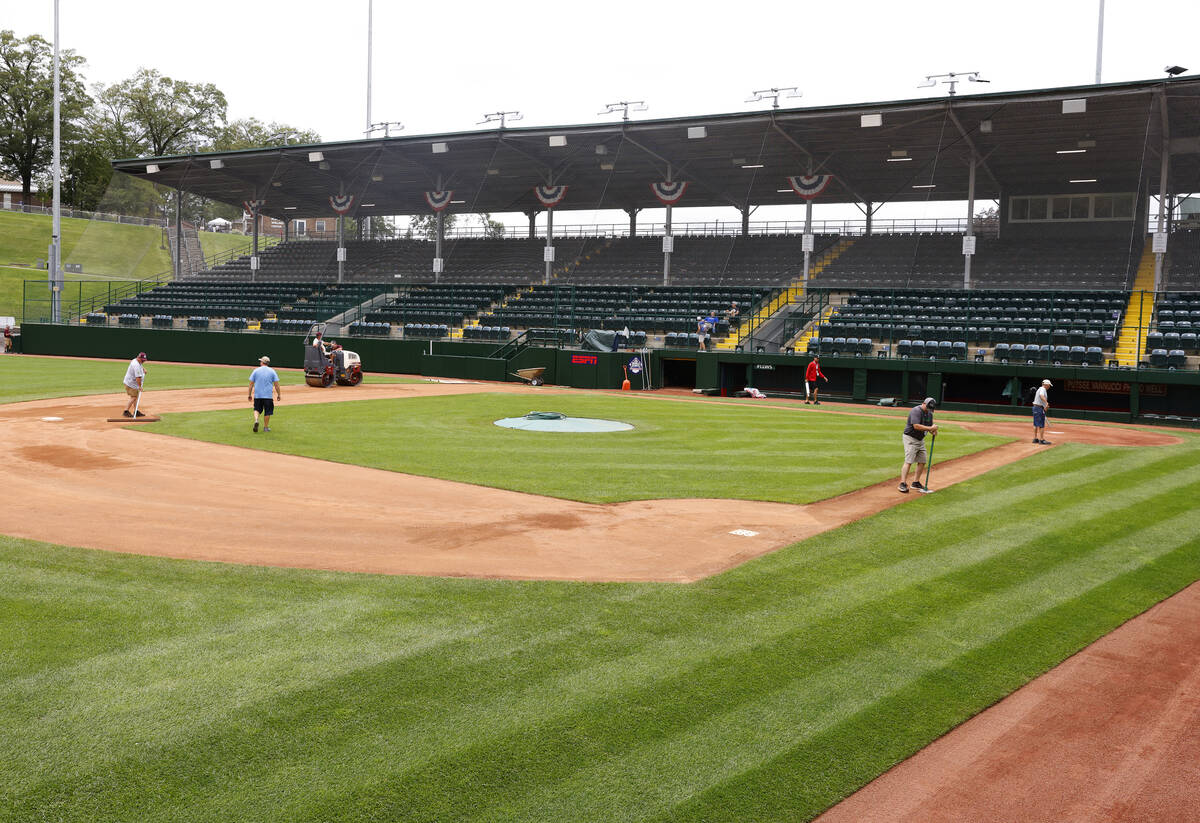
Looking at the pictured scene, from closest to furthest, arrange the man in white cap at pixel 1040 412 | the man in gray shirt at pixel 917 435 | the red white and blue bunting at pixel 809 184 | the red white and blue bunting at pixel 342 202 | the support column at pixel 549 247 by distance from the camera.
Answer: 1. the man in gray shirt at pixel 917 435
2. the man in white cap at pixel 1040 412
3. the red white and blue bunting at pixel 809 184
4. the support column at pixel 549 247
5. the red white and blue bunting at pixel 342 202

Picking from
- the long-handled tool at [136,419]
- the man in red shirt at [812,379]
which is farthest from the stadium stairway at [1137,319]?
the long-handled tool at [136,419]

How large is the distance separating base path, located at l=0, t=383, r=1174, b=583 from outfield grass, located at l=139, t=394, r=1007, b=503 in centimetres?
81

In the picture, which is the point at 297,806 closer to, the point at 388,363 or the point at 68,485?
the point at 68,485

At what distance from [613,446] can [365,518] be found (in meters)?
8.30

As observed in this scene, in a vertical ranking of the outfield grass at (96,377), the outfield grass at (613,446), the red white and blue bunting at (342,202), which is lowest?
the outfield grass at (613,446)

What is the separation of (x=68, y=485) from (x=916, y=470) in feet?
49.6

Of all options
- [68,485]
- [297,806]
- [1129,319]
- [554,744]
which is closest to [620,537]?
[554,744]

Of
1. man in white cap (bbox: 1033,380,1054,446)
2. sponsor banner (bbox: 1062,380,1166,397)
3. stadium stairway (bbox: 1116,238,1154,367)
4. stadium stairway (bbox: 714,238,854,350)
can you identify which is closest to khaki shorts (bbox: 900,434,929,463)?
man in white cap (bbox: 1033,380,1054,446)

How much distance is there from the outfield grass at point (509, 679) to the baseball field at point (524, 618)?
3cm

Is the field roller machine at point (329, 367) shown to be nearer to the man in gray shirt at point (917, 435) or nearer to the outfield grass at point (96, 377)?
the outfield grass at point (96, 377)

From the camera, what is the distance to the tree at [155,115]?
305 feet

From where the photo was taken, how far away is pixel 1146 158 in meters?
38.4

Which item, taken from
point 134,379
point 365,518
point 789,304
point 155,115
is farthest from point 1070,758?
point 155,115

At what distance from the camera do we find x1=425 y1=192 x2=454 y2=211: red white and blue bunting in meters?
52.4
